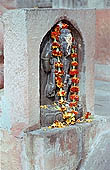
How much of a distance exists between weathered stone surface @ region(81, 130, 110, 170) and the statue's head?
0.68 meters

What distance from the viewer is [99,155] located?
2.69 meters

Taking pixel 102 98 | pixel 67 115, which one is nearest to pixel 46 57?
pixel 67 115

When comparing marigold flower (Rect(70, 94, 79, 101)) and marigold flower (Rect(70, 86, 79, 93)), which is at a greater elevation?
marigold flower (Rect(70, 86, 79, 93))

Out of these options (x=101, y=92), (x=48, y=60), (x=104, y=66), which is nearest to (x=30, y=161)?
(x=48, y=60)

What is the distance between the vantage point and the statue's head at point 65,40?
8.74 ft

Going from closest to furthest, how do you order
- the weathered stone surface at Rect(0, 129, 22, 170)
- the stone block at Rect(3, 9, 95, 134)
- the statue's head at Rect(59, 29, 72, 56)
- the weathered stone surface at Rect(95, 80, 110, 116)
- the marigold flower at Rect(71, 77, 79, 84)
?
the stone block at Rect(3, 9, 95, 134)
the weathered stone surface at Rect(0, 129, 22, 170)
the statue's head at Rect(59, 29, 72, 56)
the marigold flower at Rect(71, 77, 79, 84)
the weathered stone surface at Rect(95, 80, 110, 116)

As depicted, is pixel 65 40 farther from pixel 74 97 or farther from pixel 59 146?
pixel 59 146

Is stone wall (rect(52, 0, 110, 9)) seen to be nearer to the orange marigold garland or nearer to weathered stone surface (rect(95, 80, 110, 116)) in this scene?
weathered stone surface (rect(95, 80, 110, 116))

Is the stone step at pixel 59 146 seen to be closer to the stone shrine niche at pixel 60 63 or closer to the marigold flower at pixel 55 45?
the stone shrine niche at pixel 60 63

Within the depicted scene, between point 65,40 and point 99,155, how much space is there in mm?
833

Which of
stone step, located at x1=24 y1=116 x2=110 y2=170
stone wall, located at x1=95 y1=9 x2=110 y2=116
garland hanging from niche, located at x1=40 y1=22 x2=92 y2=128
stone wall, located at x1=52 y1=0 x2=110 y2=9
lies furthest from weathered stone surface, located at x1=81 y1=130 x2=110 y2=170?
stone wall, located at x1=52 y1=0 x2=110 y2=9

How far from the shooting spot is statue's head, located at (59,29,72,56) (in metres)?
2.66

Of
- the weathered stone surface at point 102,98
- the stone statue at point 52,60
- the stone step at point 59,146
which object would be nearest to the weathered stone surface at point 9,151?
the stone step at point 59,146

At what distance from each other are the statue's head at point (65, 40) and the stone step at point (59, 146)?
53cm
